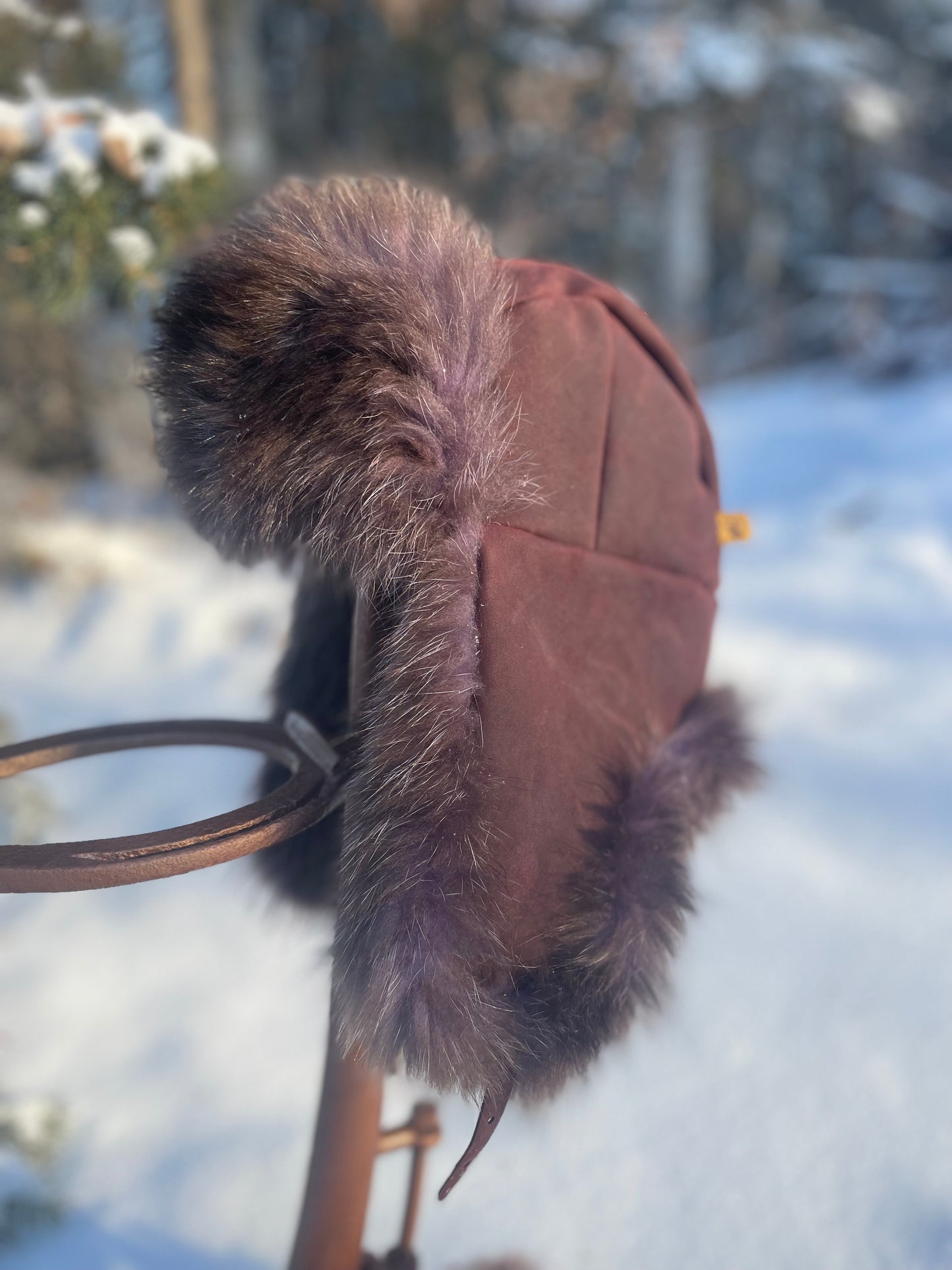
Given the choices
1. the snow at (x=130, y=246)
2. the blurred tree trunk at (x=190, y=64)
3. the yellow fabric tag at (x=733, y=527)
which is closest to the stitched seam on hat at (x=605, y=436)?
the yellow fabric tag at (x=733, y=527)

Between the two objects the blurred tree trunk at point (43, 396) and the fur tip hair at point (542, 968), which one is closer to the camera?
the fur tip hair at point (542, 968)

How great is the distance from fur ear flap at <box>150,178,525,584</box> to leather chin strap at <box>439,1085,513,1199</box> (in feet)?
1.09

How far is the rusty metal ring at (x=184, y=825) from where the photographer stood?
1.62 ft

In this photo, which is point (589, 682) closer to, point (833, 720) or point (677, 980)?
point (677, 980)

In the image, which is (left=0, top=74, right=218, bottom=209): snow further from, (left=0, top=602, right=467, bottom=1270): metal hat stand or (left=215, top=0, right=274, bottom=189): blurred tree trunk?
(left=215, top=0, right=274, bottom=189): blurred tree trunk

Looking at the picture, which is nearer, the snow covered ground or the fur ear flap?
the fur ear flap

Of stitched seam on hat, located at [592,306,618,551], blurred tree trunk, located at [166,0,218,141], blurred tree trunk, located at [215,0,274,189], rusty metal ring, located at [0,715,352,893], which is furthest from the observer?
blurred tree trunk, located at [215,0,274,189]

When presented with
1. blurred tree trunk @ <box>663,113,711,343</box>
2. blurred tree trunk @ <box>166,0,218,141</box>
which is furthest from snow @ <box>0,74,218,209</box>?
blurred tree trunk @ <box>663,113,711,343</box>

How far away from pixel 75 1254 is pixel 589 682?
866 millimetres

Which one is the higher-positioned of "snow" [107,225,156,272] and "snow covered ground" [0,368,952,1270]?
"snow" [107,225,156,272]

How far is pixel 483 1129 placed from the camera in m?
0.55

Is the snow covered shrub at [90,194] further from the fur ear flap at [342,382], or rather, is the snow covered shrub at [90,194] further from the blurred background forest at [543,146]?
the fur ear flap at [342,382]

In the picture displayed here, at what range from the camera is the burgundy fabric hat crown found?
538 millimetres

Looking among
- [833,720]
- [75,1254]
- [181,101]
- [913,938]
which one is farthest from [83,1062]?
[181,101]
